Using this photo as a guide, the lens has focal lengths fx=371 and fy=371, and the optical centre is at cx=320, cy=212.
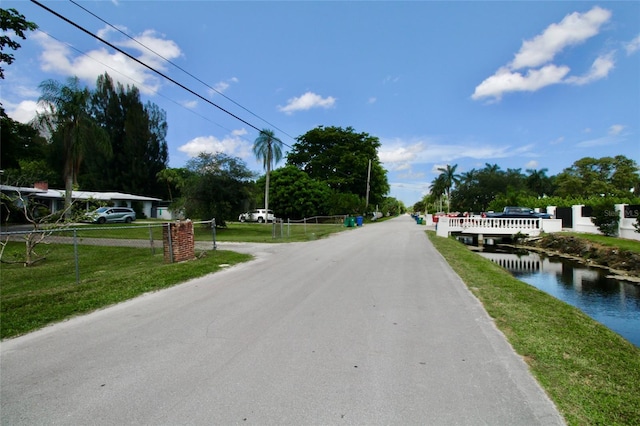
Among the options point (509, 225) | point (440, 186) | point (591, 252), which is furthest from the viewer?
point (440, 186)

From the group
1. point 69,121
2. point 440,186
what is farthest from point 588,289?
point 440,186

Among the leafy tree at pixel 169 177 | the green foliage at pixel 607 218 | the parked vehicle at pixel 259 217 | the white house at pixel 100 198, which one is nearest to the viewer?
the green foliage at pixel 607 218

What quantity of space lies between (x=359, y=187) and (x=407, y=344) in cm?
5220

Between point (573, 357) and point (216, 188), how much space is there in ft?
79.1

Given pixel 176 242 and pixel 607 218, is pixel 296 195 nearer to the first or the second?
pixel 607 218

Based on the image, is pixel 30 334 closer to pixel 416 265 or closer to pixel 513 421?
pixel 513 421

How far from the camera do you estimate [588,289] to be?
11461mm

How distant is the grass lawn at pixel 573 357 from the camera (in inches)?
124

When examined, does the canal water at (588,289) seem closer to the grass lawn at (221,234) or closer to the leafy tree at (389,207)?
the grass lawn at (221,234)

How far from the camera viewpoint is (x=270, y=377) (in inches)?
144

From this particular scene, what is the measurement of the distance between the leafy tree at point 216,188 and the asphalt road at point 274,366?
1920cm

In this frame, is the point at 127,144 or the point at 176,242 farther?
the point at 127,144

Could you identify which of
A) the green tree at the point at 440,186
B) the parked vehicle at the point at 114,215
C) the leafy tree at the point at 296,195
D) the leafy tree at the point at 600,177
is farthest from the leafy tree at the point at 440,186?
the parked vehicle at the point at 114,215

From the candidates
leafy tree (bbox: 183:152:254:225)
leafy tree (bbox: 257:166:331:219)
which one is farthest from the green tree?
leafy tree (bbox: 183:152:254:225)
